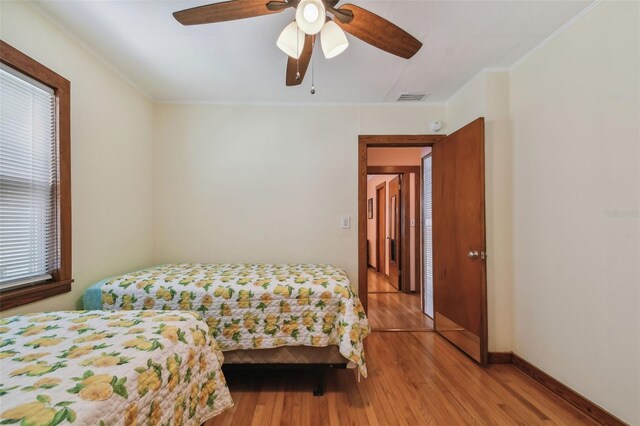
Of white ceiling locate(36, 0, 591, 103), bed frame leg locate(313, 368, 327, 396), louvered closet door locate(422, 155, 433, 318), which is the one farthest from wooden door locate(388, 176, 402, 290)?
bed frame leg locate(313, 368, 327, 396)

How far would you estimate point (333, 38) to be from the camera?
4.57ft

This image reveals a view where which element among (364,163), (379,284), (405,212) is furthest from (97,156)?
(379,284)

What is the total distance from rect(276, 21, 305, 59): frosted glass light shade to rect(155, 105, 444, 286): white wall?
4.76 feet

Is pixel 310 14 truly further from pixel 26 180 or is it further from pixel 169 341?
pixel 26 180

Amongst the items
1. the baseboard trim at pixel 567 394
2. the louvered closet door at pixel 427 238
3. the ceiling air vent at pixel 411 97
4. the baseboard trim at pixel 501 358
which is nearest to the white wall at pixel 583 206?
the baseboard trim at pixel 567 394

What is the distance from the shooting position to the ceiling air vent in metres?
2.80

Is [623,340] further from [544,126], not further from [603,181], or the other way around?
[544,126]

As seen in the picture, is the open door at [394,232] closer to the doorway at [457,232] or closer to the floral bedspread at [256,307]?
the doorway at [457,232]

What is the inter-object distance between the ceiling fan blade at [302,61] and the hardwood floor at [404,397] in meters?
2.14

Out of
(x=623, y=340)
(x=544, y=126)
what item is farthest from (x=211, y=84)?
(x=623, y=340)

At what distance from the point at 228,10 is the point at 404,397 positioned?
2468mm

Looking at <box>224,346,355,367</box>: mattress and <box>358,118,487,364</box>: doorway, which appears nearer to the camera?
<box>224,346,355,367</box>: mattress

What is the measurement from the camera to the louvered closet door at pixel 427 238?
11.6ft

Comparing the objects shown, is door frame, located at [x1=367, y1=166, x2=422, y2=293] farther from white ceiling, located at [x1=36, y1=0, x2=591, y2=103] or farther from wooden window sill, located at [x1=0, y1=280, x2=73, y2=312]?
wooden window sill, located at [x1=0, y1=280, x2=73, y2=312]
